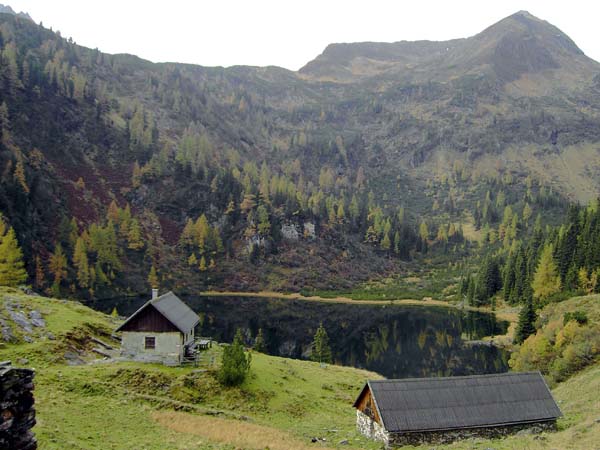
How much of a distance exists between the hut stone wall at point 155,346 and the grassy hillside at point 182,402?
59.7 inches

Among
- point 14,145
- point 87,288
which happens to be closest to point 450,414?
point 87,288

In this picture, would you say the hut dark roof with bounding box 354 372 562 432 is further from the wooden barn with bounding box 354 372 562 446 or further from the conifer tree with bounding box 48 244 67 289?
the conifer tree with bounding box 48 244 67 289

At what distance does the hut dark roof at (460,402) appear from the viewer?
30844mm

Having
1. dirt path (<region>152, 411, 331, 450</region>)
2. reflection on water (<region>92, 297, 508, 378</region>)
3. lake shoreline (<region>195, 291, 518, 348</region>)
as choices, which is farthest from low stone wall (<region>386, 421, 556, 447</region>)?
lake shoreline (<region>195, 291, 518, 348</region>)

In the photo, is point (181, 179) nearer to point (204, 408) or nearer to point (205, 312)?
point (205, 312)

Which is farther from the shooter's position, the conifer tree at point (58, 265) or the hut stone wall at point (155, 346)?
the conifer tree at point (58, 265)

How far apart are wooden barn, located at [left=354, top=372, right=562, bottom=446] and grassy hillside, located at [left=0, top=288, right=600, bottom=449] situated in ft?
5.29

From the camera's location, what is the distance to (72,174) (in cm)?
16488

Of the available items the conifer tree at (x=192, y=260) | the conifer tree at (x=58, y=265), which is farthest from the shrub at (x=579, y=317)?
the conifer tree at (x=192, y=260)

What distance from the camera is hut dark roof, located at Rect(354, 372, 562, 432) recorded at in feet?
101

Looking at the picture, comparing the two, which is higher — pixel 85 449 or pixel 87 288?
pixel 85 449

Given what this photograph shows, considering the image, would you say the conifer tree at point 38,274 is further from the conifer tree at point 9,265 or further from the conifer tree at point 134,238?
the conifer tree at point 134,238

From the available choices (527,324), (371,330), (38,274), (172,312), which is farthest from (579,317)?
(38,274)

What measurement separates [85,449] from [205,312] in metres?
97.0
